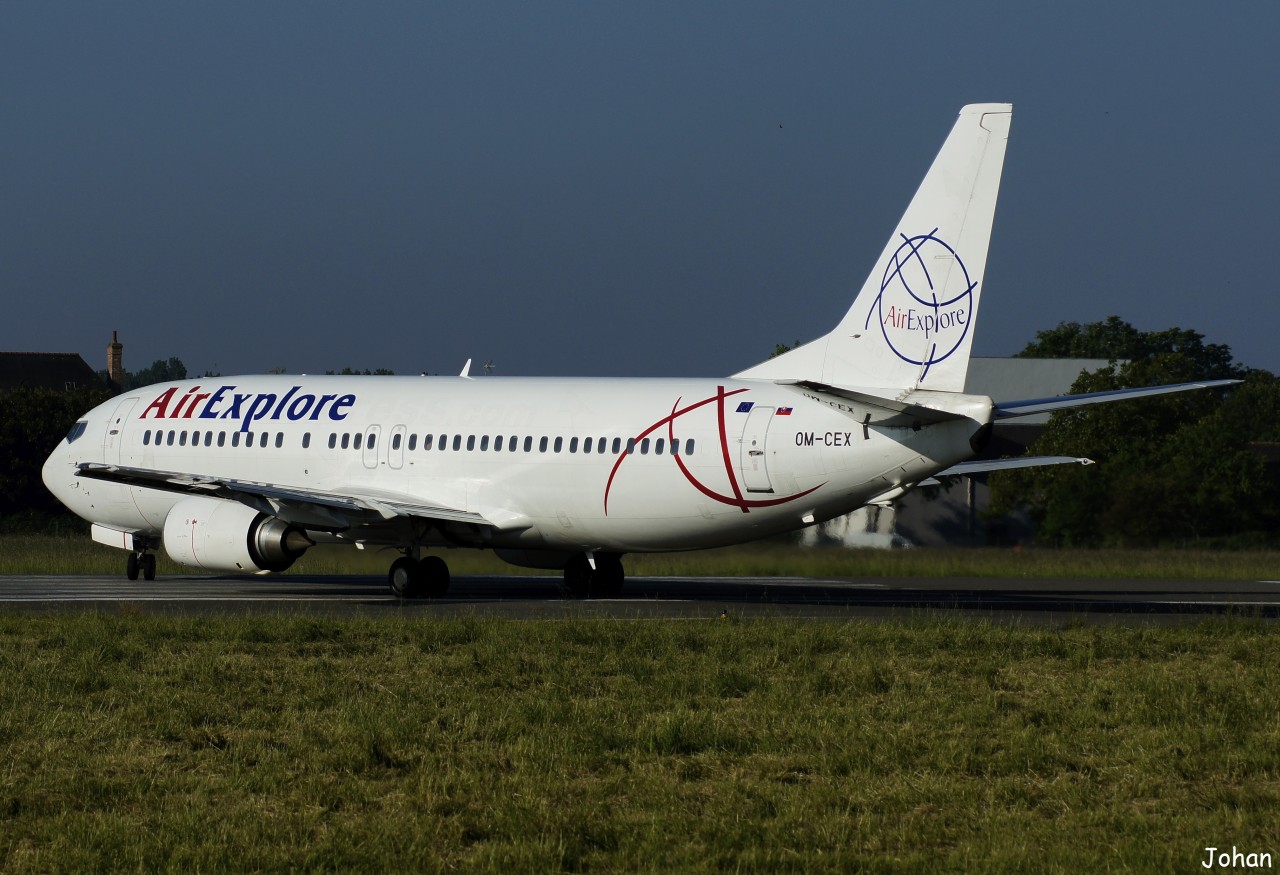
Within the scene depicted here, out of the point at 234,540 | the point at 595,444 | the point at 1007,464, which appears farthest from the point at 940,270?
the point at 234,540

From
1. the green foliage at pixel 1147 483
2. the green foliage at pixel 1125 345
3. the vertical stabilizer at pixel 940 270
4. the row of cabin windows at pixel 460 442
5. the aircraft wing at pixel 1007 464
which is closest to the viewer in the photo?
the vertical stabilizer at pixel 940 270

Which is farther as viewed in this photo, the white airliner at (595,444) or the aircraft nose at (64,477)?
the aircraft nose at (64,477)

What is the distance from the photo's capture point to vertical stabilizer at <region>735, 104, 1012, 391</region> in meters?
25.3

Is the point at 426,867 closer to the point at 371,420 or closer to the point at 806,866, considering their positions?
the point at 806,866

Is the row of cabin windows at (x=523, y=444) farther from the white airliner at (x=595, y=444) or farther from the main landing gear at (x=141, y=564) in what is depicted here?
the main landing gear at (x=141, y=564)

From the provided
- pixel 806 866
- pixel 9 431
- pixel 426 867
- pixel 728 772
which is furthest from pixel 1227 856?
pixel 9 431

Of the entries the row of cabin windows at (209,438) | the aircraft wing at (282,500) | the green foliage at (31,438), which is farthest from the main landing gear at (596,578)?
the green foliage at (31,438)

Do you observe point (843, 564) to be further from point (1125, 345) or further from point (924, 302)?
point (1125, 345)

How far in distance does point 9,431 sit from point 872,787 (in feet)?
206

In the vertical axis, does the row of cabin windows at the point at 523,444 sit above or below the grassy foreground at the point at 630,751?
above

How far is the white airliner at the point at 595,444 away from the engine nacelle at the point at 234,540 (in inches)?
1.5

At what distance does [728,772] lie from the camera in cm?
1256

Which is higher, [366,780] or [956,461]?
[956,461]

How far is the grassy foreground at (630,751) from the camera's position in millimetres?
10273
